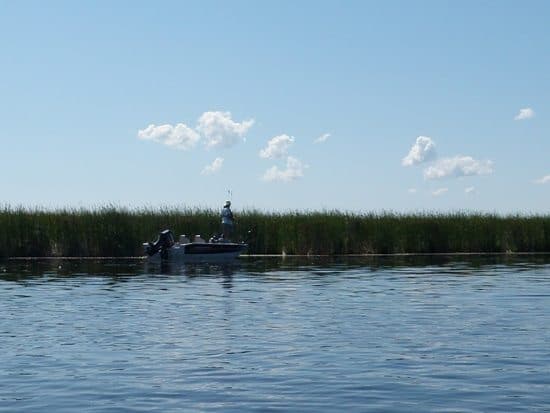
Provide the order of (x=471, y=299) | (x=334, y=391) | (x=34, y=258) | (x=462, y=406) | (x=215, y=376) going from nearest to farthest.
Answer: (x=462, y=406)
(x=334, y=391)
(x=215, y=376)
(x=471, y=299)
(x=34, y=258)

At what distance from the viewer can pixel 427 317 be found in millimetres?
21172

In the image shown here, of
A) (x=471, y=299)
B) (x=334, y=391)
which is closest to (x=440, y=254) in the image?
(x=471, y=299)

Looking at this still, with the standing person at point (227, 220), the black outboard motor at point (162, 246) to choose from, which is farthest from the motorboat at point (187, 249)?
the standing person at point (227, 220)

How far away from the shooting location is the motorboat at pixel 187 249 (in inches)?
1721

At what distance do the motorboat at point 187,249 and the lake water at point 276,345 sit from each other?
38.2 ft

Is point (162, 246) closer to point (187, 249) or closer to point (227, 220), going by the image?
point (187, 249)

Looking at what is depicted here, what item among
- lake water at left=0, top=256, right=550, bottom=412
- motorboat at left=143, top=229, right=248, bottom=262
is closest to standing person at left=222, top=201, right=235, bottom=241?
motorboat at left=143, top=229, right=248, bottom=262

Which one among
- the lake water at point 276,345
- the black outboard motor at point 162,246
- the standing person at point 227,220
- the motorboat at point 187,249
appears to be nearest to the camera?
the lake water at point 276,345

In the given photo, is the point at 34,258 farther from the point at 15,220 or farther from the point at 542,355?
the point at 542,355

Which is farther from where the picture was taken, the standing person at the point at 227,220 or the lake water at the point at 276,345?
the standing person at the point at 227,220

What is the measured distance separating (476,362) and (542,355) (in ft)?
4.11

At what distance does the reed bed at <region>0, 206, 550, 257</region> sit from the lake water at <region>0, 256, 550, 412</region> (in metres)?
16.7

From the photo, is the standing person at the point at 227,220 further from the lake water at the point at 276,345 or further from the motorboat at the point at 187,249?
the lake water at the point at 276,345

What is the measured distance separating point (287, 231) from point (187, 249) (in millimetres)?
7576
